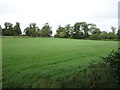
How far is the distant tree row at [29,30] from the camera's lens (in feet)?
158

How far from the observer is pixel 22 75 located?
138 inches

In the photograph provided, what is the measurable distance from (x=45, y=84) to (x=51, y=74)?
0.76 m

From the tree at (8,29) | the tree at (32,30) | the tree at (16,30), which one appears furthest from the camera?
the tree at (32,30)

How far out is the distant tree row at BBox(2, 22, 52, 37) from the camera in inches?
1891

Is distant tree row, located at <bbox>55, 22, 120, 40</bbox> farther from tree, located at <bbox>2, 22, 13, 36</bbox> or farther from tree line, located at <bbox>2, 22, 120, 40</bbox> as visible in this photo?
tree, located at <bbox>2, 22, 13, 36</bbox>

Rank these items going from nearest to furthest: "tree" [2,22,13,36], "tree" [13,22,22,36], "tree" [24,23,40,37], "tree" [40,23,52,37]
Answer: "tree" [2,22,13,36] → "tree" [13,22,22,36] → "tree" [24,23,40,37] → "tree" [40,23,52,37]

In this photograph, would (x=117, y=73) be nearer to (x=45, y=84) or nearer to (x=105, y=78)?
(x=105, y=78)

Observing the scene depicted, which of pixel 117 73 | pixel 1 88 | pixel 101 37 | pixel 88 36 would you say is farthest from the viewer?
pixel 88 36

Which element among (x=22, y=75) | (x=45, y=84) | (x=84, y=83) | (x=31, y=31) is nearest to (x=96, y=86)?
(x=84, y=83)

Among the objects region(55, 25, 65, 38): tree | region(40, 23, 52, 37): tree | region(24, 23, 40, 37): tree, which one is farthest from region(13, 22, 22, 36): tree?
region(55, 25, 65, 38): tree

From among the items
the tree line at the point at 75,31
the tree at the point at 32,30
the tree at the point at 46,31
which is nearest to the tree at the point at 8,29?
the tree line at the point at 75,31

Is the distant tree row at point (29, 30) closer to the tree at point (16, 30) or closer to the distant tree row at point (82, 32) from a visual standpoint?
the tree at point (16, 30)

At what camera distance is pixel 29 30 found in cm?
5628

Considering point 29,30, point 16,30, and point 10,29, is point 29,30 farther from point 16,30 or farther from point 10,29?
point 10,29
